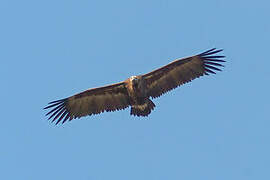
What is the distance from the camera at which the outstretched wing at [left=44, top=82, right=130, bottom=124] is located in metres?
34.6

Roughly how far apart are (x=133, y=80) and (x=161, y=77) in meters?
1.56

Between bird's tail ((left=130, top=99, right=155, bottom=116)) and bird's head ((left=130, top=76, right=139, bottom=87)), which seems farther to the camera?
bird's tail ((left=130, top=99, right=155, bottom=116))

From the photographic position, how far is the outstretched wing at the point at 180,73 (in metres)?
34.6

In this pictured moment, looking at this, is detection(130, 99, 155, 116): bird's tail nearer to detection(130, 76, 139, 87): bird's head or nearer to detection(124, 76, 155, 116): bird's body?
detection(124, 76, 155, 116): bird's body

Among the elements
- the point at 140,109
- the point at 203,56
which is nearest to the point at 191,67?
the point at 203,56

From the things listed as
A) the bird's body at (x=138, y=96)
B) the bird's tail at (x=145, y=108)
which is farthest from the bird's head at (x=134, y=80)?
the bird's tail at (x=145, y=108)

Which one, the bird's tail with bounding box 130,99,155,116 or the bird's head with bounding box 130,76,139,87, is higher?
the bird's head with bounding box 130,76,139,87

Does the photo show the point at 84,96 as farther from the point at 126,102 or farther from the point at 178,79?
the point at 178,79

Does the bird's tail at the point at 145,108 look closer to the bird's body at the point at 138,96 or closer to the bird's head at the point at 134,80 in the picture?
the bird's body at the point at 138,96

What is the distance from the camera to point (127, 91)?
3441cm

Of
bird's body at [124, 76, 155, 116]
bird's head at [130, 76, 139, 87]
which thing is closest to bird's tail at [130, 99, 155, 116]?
bird's body at [124, 76, 155, 116]

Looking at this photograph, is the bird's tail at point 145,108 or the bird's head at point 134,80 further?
the bird's tail at point 145,108

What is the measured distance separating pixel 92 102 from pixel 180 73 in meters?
3.78

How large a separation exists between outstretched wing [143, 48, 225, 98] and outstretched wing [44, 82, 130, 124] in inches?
47.1
